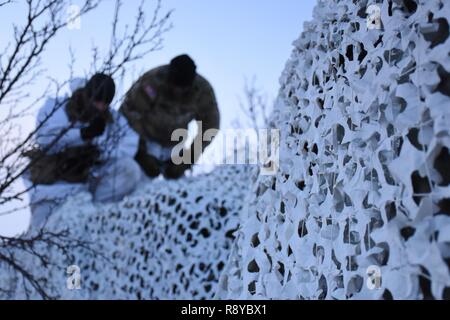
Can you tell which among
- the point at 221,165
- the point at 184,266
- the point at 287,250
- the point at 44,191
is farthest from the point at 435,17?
the point at 44,191

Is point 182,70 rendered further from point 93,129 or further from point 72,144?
point 72,144

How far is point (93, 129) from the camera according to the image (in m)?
4.80

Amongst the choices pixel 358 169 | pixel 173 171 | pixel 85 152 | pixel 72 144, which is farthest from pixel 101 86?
pixel 173 171

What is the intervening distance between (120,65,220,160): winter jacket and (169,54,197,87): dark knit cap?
0.41 feet

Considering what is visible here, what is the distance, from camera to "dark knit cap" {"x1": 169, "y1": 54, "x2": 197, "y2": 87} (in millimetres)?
5801

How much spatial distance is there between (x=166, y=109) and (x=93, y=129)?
152 cm

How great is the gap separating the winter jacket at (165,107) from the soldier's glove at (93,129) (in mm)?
922

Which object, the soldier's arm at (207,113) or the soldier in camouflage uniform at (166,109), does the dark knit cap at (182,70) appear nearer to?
the soldier in camouflage uniform at (166,109)

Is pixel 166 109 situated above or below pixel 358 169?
above

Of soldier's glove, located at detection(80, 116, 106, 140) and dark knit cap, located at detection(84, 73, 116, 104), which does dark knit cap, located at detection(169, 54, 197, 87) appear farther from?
dark knit cap, located at detection(84, 73, 116, 104)

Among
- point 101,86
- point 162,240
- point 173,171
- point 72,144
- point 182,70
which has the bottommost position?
point 162,240

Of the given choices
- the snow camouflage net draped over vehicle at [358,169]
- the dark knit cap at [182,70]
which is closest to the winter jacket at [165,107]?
the dark knit cap at [182,70]

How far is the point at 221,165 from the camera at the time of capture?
17.3 ft

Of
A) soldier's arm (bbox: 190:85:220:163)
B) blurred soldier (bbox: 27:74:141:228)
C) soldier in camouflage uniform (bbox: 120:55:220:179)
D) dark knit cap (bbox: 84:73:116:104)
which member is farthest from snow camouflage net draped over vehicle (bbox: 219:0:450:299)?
soldier's arm (bbox: 190:85:220:163)
